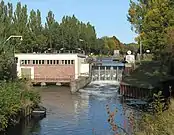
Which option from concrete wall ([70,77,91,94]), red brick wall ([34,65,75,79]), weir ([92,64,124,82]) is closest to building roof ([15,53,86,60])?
red brick wall ([34,65,75,79])

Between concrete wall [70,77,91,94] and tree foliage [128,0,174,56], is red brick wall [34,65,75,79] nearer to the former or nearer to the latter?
concrete wall [70,77,91,94]

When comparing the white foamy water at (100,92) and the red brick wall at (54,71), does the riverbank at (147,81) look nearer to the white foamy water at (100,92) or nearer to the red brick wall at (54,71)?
the white foamy water at (100,92)

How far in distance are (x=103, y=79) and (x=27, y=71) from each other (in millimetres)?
14963

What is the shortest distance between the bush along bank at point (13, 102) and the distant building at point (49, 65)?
3297cm

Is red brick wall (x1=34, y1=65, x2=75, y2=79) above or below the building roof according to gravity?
below

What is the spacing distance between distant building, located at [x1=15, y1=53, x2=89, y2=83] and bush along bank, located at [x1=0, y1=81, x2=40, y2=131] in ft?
108

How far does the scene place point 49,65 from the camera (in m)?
67.8

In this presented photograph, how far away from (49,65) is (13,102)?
40771mm

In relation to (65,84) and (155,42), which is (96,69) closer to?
(65,84)

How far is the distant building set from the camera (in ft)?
220

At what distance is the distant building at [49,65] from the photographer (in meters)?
67.2

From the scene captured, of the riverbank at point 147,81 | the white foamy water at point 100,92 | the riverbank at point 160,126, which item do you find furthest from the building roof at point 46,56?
the riverbank at point 160,126

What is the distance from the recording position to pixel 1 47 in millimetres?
31859

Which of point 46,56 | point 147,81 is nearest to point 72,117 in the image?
point 147,81
